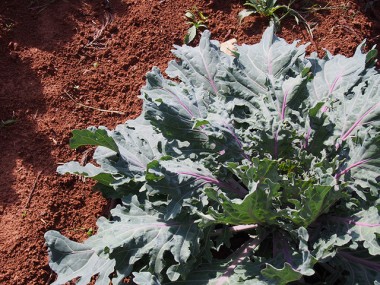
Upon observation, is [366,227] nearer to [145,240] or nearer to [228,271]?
[228,271]

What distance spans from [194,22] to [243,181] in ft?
7.30

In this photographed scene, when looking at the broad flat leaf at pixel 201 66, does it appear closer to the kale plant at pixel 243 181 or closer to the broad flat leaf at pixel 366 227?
the kale plant at pixel 243 181

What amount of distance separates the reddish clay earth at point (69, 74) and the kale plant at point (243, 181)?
1.94ft

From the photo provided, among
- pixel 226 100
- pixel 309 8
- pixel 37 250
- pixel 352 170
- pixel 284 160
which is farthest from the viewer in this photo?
pixel 309 8

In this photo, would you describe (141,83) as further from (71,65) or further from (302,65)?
(302,65)

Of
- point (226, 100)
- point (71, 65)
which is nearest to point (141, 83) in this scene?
point (71, 65)

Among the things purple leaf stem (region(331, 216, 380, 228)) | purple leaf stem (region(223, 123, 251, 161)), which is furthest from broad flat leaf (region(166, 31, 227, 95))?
purple leaf stem (region(331, 216, 380, 228))

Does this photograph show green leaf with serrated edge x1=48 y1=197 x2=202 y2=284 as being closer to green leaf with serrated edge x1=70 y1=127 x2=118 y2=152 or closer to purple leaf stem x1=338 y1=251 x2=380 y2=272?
green leaf with serrated edge x1=70 y1=127 x2=118 y2=152

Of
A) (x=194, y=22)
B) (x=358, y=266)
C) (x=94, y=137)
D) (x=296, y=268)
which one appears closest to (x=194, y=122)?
(x=94, y=137)

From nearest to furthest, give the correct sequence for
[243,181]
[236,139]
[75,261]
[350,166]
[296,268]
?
[296,268]
[243,181]
[350,166]
[236,139]
[75,261]

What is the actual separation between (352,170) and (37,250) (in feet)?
7.24

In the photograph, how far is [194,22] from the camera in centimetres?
468

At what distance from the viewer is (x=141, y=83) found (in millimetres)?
4371

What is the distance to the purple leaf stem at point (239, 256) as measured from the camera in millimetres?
3012
